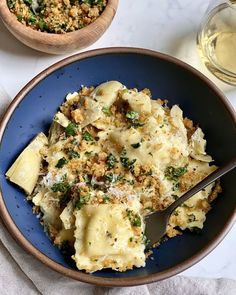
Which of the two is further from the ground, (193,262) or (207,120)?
(207,120)

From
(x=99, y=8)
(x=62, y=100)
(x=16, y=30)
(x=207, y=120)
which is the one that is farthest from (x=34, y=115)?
(x=207, y=120)

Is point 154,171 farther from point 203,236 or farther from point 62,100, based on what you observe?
point 62,100

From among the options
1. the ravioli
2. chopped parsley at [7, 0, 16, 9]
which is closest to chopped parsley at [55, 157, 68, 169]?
the ravioli

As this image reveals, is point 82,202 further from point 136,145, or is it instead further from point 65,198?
point 136,145

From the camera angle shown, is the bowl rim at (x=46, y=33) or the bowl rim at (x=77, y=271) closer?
the bowl rim at (x=77, y=271)

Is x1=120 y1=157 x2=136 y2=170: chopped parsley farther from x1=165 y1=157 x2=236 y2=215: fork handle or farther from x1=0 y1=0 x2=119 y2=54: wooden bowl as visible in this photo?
x1=0 y1=0 x2=119 y2=54: wooden bowl

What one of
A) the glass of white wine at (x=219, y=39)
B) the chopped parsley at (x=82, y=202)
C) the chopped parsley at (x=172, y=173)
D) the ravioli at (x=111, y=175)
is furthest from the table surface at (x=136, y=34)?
the chopped parsley at (x=82, y=202)

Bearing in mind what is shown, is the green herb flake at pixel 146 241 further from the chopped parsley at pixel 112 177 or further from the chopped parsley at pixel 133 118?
the chopped parsley at pixel 133 118

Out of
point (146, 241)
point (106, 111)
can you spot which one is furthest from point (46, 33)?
point (146, 241)
